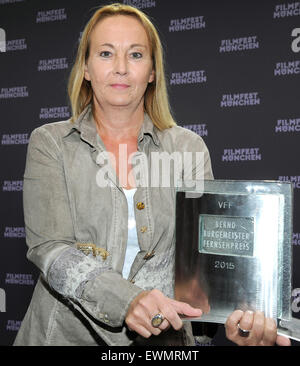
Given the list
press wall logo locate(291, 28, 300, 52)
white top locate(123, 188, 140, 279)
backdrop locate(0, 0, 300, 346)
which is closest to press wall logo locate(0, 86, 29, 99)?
backdrop locate(0, 0, 300, 346)

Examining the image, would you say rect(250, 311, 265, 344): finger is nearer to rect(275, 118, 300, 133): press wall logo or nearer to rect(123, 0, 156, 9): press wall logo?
rect(275, 118, 300, 133): press wall logo

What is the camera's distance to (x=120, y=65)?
1.32 metres

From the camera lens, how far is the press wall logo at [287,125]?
3.41 meters

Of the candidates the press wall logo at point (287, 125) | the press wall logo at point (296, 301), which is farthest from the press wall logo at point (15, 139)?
the press wall logo at point (296, 301)

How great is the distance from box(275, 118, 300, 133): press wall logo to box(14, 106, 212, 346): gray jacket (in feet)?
7.42

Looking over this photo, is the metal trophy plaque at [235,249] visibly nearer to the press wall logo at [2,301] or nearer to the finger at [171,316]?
the finger at [171,316]

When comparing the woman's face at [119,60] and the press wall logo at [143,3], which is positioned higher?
the press wall logo at [143,3]

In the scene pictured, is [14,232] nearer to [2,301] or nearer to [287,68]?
[2,301]

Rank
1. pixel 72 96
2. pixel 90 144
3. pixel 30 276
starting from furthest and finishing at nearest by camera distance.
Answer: pixel 30 276
pixel 72 96
pixel 90 144

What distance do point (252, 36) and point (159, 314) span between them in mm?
2974

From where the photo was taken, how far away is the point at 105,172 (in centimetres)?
129
